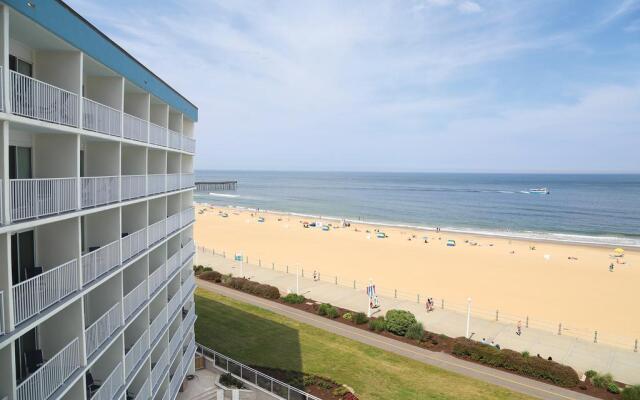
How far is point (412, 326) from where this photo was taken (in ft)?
76.9

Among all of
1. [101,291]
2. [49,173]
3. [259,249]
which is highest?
Result: [49,173]

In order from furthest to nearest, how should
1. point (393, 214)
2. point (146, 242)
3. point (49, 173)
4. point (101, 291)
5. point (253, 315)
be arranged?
point (393, 214) < point (253, 315) < point (146, 242) < point (101, 291) < point (49, 173)

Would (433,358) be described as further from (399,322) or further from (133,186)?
(133,186)

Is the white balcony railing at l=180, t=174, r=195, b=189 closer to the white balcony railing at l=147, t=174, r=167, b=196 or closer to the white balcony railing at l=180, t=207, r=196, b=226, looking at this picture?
the white balcony railing at l=180, t=207, r=196, b=226

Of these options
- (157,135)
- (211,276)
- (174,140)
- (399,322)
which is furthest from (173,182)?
(211,276)

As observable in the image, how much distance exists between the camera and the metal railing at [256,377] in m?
16.1

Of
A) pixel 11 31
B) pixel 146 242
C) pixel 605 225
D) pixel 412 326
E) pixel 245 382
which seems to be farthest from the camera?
pixel 605 225

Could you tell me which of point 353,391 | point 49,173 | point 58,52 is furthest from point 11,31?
point 353,391

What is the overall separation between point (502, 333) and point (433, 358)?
22.3ft

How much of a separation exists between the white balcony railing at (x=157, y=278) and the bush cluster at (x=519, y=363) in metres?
14.5

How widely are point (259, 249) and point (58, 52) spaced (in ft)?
141

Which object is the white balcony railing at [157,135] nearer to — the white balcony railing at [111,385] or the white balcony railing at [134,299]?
the white balcony railing at [134,299]

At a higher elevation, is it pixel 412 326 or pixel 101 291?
pixel 101 291

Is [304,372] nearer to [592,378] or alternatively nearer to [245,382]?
[245,382]
